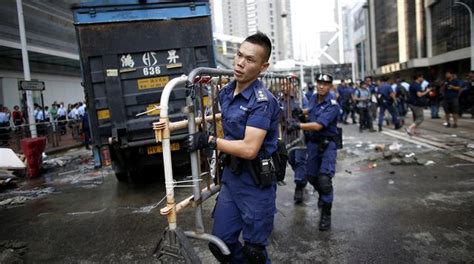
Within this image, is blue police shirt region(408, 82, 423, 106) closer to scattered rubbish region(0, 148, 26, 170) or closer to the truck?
the truck

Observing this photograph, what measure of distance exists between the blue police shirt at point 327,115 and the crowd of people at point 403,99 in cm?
712

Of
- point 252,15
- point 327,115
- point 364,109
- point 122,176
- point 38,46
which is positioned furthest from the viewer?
point 252,15

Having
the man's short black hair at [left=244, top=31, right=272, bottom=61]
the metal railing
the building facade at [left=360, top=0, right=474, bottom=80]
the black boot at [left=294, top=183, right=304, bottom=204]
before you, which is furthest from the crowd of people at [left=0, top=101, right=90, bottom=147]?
the building facade at [left=360, top=0, right=474, bottom=80]

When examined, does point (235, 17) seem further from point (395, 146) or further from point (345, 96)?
point (395, 146)

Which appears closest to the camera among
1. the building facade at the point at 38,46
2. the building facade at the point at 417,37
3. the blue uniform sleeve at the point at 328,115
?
the blue uniform sleeve at the point at 328,115

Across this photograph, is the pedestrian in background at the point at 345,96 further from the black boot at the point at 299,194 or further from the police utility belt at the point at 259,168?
the police utility belt at the point at 259,168

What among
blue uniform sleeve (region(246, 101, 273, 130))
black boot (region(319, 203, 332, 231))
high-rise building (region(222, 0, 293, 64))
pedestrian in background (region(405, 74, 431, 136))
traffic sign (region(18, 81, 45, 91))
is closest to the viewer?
blue uniform sleeve (region(246, 101, 273, 130))

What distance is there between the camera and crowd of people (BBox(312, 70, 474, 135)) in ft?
39.2

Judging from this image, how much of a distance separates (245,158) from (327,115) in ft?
7.87

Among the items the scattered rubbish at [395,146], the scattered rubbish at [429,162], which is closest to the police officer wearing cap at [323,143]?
the scattered rubbish at [429,162]

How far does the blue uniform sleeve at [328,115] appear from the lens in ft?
15.3

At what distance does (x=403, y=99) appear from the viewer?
15781mm

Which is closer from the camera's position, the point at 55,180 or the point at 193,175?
the point at 193,175

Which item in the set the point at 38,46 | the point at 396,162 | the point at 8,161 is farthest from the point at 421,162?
the point at 38,46
